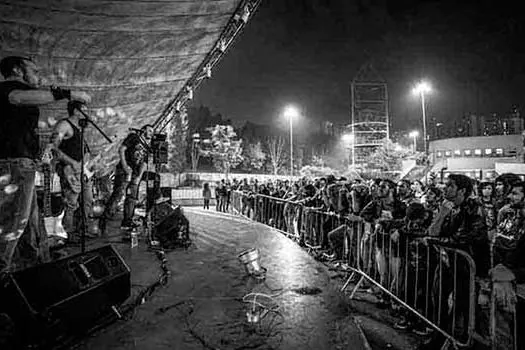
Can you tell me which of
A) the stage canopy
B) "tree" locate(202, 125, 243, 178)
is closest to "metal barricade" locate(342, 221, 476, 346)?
the stage canopy

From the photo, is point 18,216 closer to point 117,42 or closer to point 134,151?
point 117,42

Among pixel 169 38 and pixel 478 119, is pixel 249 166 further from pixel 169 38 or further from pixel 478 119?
pixel 169 38

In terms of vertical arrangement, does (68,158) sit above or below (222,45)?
below

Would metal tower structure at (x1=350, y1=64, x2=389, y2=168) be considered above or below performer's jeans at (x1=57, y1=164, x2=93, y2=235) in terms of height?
above

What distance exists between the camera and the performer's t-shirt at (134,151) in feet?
26.4

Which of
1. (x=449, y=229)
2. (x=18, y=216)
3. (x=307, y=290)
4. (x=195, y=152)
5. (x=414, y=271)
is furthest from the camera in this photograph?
(x=195, y=152)

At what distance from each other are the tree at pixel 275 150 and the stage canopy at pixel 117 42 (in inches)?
1908

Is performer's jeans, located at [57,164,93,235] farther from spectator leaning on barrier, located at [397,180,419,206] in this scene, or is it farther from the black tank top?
spectator leaning on barrier, located at [397,180,419,206]

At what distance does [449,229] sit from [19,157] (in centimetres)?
510

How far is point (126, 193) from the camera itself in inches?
317

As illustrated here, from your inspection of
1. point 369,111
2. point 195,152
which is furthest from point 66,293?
point 195,152

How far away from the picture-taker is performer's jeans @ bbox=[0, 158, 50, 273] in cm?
326

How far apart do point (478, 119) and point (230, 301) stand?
61.6 metres

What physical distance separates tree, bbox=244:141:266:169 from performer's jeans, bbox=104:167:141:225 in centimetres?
4932
